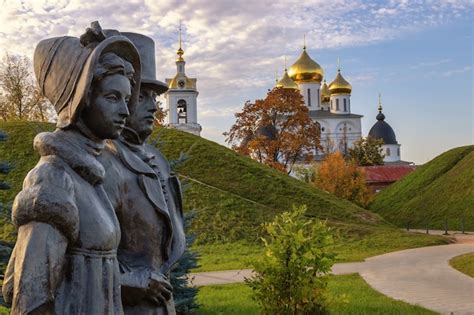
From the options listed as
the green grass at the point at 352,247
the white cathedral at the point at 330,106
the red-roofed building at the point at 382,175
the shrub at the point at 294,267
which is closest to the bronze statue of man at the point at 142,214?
the shrub at the point at 294,267

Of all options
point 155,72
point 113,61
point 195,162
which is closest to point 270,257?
point 155,72

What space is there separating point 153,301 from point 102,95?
0.80 metres

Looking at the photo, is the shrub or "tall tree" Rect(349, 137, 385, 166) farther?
"tall tree" Rect(349, 137, 385, 166)

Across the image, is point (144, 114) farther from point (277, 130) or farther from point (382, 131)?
point (382, 131)

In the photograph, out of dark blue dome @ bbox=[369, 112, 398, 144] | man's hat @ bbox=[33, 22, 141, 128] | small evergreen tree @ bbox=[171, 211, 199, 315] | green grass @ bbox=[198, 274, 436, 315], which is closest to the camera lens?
man's hat @ bbox=[33, 22, 141, 128]

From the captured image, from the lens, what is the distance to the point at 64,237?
1.71m

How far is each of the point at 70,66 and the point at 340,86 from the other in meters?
71.4

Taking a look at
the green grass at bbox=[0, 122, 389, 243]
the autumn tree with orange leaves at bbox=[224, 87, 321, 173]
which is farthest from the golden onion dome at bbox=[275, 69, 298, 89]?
the green grass at bbox=[0, 122, 389, 243]

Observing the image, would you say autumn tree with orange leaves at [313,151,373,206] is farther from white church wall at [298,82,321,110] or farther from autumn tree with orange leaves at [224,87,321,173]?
white church wall at [298,82,321,110]

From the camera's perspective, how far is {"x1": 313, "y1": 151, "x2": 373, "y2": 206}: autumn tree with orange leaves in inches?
Answer: 1358

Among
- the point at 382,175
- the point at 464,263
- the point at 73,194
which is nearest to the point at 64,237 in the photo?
the point at 73,194

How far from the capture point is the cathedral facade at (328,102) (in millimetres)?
66275

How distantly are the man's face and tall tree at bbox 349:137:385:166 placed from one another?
5341cm

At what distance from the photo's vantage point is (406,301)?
10.0 meters
